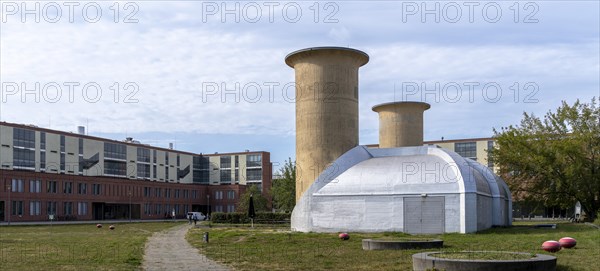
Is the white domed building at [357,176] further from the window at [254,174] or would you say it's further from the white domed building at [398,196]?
the window at [254,174]

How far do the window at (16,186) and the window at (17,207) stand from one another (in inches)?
59.2

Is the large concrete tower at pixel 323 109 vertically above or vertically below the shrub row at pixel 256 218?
above

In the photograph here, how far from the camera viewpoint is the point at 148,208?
10375 cm

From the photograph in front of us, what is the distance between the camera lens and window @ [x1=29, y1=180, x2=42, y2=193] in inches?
3209

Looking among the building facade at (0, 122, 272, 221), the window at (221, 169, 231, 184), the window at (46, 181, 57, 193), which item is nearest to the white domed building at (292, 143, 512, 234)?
the building facade at (0, 122, 272, 221)

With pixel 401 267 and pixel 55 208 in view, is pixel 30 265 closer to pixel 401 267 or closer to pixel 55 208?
pixel 401 267

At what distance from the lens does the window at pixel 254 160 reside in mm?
124725

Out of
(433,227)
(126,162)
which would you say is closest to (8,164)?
(126,162)

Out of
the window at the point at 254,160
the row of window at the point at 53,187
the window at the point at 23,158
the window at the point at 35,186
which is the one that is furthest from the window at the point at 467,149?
the window at the point at 23,158

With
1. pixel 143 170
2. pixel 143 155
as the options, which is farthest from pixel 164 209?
pixel 143 155

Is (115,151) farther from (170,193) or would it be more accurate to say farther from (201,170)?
(201,170)

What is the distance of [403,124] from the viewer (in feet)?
204

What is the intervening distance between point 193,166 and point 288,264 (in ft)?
356

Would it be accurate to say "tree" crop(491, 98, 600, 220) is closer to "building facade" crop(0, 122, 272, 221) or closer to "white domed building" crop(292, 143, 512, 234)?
"white domed building" crop(292, 143, 512, 234)
